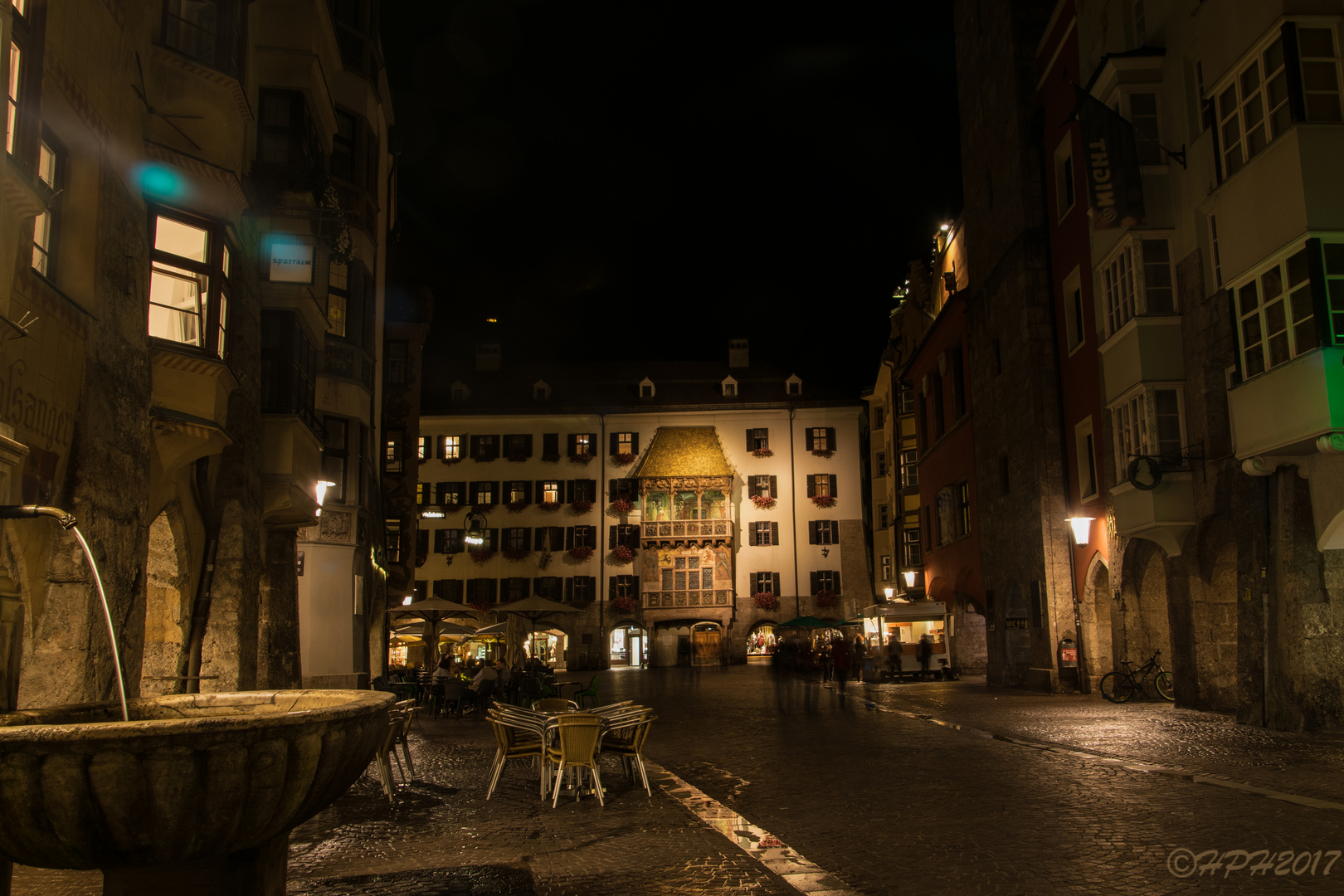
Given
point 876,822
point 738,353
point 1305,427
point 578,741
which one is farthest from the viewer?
point 738,353

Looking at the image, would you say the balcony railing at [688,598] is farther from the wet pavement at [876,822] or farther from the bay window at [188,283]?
the bay window at [188,283]

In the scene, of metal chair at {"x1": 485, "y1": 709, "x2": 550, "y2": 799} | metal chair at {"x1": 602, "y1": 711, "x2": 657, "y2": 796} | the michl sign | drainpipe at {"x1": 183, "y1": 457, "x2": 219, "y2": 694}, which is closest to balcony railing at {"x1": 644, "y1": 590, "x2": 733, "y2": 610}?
the michl sign

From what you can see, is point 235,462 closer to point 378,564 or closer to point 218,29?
point 218,29

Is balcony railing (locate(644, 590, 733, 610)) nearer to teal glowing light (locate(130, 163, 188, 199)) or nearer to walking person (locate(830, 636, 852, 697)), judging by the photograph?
walking person (locate(830, 636, 852, 697))

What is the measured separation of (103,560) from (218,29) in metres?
7.35

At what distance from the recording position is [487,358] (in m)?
66.9

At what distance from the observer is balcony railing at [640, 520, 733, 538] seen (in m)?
56.7

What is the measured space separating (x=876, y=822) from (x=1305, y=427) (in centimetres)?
923

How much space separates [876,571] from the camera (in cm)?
5922

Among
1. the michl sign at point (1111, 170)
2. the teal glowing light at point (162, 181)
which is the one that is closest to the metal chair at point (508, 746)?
the teal glowing light at point (162, 181)

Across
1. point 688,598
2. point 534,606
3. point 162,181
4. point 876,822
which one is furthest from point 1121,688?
point 688,598

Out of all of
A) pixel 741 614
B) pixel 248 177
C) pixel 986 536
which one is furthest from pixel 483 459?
pixel 248 177

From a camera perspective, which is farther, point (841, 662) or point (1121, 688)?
point (841, 662)

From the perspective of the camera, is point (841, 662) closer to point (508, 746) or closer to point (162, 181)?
point (508, 746)
